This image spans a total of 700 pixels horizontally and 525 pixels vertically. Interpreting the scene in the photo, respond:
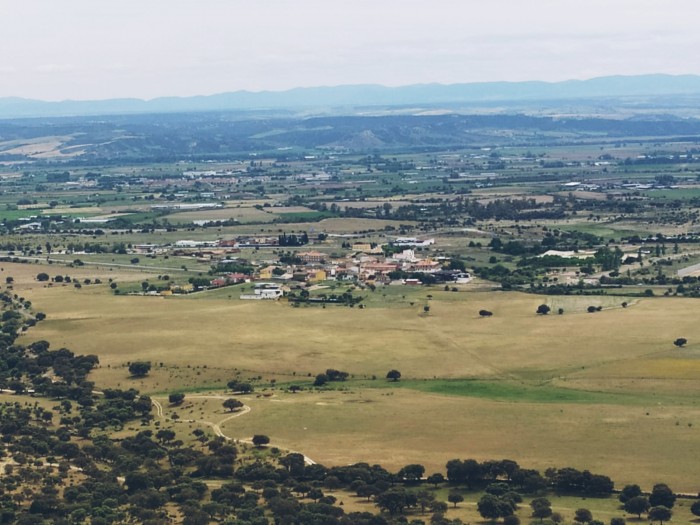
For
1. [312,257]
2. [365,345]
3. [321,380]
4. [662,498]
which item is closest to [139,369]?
[321,380]

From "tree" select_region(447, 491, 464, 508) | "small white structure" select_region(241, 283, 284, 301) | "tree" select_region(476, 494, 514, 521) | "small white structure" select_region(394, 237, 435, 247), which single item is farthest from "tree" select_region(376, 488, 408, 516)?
"small white structure" select_region(394, 237, 435, 247)

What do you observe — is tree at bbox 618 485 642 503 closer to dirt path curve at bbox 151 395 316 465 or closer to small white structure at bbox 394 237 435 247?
dirt path curve at bbox 151 395 316 465

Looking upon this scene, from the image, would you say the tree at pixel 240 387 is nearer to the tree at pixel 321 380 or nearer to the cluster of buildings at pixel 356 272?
the tree at pixel 321 380

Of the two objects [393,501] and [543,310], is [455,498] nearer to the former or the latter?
[393,501]

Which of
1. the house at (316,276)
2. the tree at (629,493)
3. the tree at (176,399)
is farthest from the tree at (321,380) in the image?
the house at (316,276)

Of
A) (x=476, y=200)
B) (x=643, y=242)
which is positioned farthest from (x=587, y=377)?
(x=476, y=200)

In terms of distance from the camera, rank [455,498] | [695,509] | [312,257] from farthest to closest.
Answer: [312,257] < [455,498] < [695,509]
